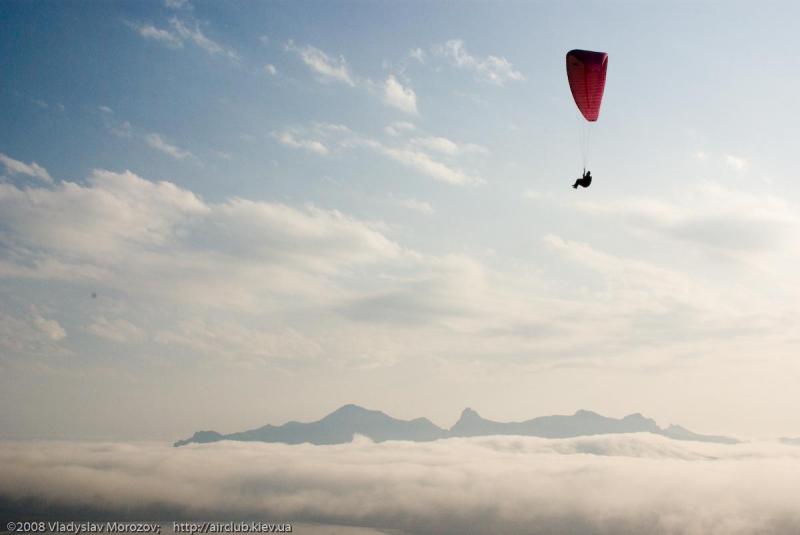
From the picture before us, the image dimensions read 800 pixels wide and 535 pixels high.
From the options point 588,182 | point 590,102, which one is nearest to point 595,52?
point 590,102

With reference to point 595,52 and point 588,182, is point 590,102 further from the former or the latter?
point 588,182

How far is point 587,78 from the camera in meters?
62.2

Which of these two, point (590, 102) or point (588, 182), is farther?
point (590, 102)

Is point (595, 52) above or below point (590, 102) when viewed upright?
above

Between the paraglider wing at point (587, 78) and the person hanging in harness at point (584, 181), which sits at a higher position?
the paraglider wing at point (587, 78)

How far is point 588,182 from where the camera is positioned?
59.8 meters

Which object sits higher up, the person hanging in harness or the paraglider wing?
the paraglider wing

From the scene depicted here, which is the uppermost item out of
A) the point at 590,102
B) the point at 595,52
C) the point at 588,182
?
the point at 595,52

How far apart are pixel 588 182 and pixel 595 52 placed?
52.7 ft

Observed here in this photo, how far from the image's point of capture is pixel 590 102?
2515 inches

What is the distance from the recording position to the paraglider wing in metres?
61.2

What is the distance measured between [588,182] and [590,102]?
11465mm

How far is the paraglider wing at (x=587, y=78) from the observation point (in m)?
61.2
